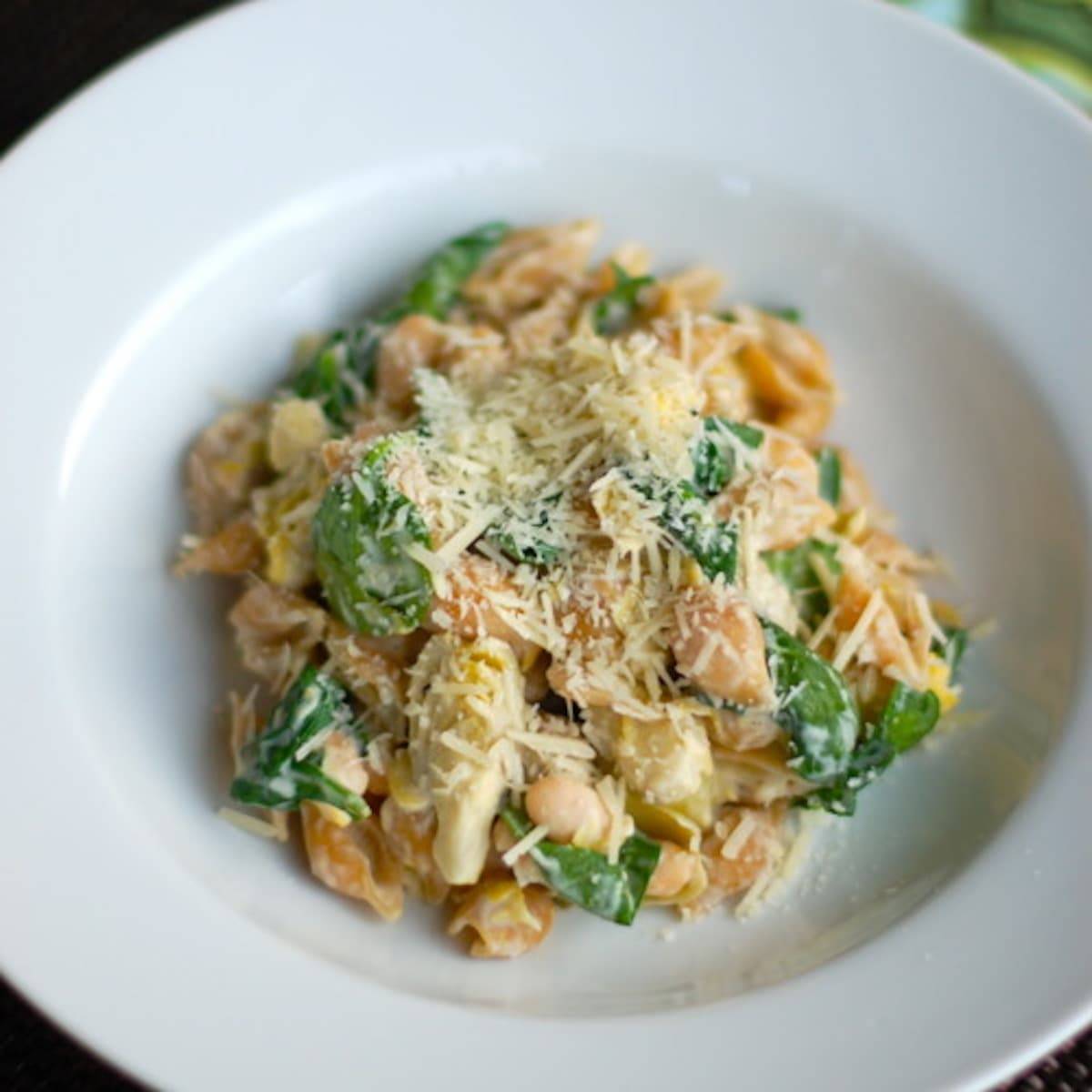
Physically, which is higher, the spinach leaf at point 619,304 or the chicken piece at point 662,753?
the spinach leaf at point 619,304

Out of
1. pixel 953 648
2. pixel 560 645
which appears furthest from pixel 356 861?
pixel 953 648

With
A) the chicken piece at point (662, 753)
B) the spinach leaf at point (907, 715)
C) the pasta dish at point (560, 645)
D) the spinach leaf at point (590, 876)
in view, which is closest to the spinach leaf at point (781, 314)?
the pasta dish at point (560, 645)

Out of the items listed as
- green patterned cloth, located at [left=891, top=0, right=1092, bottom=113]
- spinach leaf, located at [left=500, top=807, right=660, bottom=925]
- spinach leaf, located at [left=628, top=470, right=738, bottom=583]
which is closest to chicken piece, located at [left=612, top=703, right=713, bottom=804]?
spinach leaf, located at [left=500, top=807, right=660, bottom=925]

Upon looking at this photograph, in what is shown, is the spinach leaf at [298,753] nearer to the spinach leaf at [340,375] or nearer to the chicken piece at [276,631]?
the chicken piece at [276,631]

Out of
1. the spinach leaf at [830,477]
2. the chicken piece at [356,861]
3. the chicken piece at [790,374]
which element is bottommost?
the chicken piece at [356,861]

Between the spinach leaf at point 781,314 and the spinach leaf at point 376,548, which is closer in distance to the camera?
the spinach leaf at point 376,548

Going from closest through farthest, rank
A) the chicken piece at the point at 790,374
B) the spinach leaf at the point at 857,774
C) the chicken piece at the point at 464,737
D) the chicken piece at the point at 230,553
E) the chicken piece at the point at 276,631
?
the chicken piece at the point at 464,737, the spinach leaf at the point at 857,774, the chicken piece at the point at 276,631, the chicken piece at the point at 230,553, the chicken piece at the point at 790,374

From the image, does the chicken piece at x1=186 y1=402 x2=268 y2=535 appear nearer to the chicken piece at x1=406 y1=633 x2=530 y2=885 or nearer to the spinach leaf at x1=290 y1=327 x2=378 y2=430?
the spinach leaf at x1=290 y1=327 x2=378 y2=430
